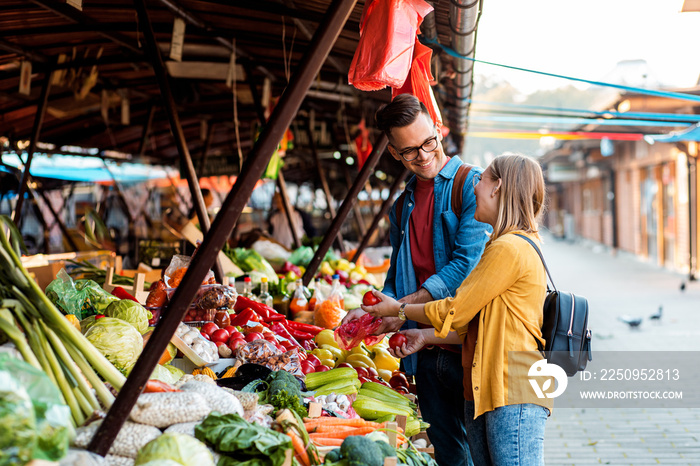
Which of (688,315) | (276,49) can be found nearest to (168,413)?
(276,49)

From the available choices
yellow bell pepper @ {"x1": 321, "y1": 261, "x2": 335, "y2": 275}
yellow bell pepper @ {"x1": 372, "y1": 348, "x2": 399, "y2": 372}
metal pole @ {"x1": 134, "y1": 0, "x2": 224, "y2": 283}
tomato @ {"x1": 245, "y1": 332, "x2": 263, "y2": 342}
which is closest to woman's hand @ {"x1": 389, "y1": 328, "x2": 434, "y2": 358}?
tomato @ {"x1": 245, "y1": 332, "x2": 263, "y2": 342}

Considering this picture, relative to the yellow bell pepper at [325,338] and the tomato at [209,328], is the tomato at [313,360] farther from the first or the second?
the tomato at [209,328]

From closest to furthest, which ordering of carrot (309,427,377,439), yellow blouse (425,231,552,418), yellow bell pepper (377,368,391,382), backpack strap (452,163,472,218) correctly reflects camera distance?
1. yellow blouse (425,231,552,418)
2. carrot (309,427,377,439)
3. backpack strap (452,163,472,218)
4. yellow bell pepper (377,368,391,382)

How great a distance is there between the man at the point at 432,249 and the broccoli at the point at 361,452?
0.68 m

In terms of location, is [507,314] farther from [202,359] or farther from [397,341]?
[202,359]

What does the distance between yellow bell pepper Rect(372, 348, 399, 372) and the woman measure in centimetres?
207

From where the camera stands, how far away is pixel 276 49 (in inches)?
263

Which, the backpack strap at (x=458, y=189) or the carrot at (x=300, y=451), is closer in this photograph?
the carrot at (x=300, y=451)

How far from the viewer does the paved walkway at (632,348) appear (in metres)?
4.94

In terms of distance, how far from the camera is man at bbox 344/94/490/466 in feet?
9.44

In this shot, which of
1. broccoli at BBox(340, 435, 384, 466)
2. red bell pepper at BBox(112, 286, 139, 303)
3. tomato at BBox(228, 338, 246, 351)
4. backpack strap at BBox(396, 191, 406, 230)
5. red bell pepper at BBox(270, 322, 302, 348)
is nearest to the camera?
broccoli at BBox(340, 435, 384, 466)

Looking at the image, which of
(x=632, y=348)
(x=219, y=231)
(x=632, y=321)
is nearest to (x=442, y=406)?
(x=219, y=231)

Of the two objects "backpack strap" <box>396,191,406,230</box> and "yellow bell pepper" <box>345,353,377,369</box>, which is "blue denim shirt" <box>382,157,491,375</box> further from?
"yellow bell pepper" <box>345,353,377,369</box>

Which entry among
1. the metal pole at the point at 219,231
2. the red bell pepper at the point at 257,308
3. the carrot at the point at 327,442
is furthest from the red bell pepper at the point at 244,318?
the metal pole at the point at 219,231
